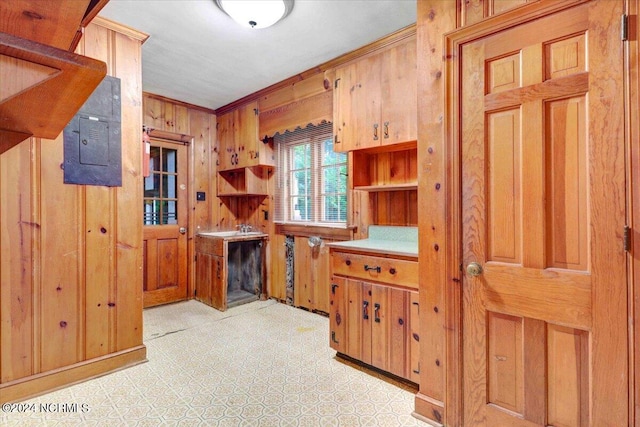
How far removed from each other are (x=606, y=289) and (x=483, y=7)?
1.39 metres

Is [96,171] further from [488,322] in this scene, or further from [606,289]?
[606,289]

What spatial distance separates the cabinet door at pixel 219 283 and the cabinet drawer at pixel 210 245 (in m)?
0.08

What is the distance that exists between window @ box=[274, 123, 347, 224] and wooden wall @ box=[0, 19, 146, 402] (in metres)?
1.82

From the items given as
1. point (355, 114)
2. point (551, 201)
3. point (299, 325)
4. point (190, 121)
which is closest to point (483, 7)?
point (551, 201)

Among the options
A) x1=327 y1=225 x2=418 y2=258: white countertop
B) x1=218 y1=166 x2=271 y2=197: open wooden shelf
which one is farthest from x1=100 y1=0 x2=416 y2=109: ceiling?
x1=327 y1=225 x2=418 y2=258: white countertop

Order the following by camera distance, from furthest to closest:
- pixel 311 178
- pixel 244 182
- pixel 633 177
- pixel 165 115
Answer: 1. pixel 244 182
2. pixel 165 115
3. pixel 311 178
4. pixel 633 177

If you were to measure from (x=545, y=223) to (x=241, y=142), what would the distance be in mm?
3614

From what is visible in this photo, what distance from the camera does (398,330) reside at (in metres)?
2.09

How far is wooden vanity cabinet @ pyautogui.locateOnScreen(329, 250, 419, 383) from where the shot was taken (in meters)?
2.04

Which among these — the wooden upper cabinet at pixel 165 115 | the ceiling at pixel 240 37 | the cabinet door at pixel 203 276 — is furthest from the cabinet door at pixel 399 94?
the wooden upper cabinet at pixel 165 115

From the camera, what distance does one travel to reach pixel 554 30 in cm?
136

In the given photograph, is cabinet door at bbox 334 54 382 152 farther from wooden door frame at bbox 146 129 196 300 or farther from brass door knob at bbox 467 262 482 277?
wooden door frame at bbox 146 129 196 300

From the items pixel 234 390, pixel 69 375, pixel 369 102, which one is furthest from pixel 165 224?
pixel 369 102

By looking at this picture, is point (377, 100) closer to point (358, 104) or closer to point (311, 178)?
point (358, 104)
